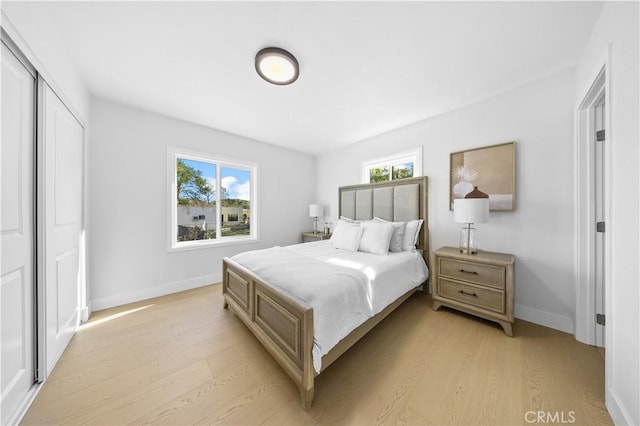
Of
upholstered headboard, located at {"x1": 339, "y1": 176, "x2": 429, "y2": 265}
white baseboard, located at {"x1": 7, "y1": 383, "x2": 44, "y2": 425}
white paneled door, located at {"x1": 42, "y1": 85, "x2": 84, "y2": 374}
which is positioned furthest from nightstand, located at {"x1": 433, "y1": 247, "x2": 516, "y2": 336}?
white paneled door, located at {"x1": 42, "y1": 85, "x2": 84, "y2": 374}

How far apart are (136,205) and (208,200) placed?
928 millimetres

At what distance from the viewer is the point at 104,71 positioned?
2039 mm

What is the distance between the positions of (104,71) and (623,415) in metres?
4.46

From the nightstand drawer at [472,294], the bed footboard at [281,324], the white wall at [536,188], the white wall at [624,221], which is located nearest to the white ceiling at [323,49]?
the white wall at [536,188]

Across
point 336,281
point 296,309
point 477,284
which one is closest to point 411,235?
point 477,284

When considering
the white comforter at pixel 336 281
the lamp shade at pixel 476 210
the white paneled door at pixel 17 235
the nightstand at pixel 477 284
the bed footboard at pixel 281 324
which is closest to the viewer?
the white paneled door at pixel 17 235

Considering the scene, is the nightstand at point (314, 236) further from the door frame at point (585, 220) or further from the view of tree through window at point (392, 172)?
the door frame at point (585, 220)

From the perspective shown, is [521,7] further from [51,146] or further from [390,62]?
[51,146]

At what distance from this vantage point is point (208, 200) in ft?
11.5

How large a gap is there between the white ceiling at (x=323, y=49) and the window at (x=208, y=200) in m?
0.87

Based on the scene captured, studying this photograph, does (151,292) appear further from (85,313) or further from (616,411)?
(616,411)

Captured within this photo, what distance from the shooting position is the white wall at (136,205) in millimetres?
2510

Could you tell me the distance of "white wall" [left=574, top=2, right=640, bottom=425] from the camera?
3.33 feet

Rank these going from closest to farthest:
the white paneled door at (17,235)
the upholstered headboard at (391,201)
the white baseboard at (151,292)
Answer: the white paneled door at (17,235) < the white baseboard at (151,292) < the upholstered headboard at (391,201)
